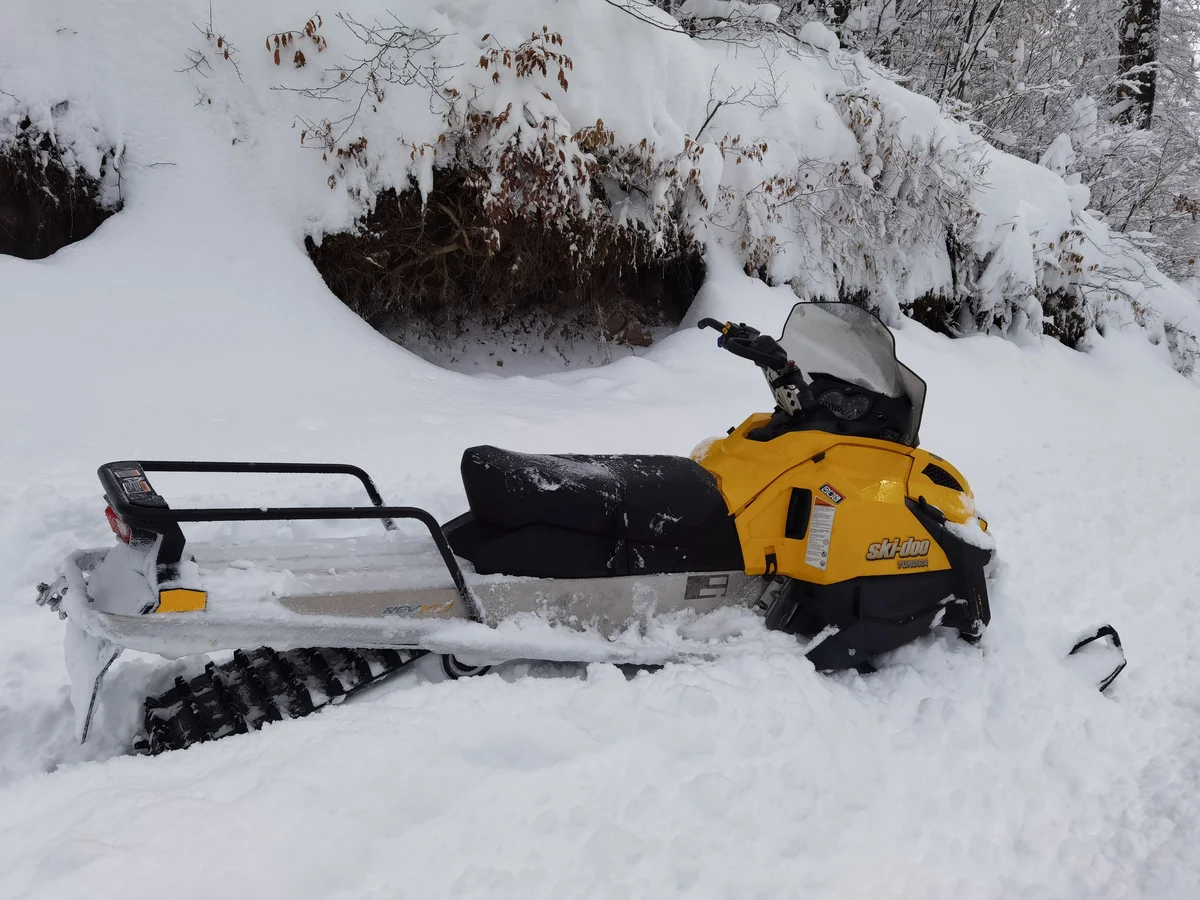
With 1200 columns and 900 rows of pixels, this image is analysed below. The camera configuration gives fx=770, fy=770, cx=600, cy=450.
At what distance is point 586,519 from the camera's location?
243 cm

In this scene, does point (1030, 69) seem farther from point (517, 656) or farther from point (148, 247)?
point (517, 656)

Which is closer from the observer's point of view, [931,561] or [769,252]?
[931,561]

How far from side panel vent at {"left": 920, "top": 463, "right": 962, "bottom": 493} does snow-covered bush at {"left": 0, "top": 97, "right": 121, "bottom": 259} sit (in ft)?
16.4

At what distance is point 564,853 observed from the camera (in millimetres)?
1714

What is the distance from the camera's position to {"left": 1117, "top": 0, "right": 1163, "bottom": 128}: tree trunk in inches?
462

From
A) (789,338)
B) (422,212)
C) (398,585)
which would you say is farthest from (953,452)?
(398,585)

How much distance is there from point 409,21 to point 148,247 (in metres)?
2.39

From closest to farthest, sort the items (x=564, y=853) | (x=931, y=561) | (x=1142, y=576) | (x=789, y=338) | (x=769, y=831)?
(x=564, y=853)
(x=769, y=831)
(x=931, y=561)
(x=789, y=338)
(x=1142, y=576)

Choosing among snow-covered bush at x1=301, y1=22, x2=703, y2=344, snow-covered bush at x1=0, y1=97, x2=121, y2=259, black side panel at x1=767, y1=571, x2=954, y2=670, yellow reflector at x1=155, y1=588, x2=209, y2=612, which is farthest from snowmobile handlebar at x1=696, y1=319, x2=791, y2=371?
snow-covered bush at x1=0, y1=97, x2=121, y2=259

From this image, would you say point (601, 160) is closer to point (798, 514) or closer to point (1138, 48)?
point (798, 514)

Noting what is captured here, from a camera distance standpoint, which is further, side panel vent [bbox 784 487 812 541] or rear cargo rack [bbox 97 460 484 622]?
side panel vent [bbox 784 487 812 541]

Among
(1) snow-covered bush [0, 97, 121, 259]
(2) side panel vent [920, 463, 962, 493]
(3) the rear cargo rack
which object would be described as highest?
(2) side panel vent [920, 463, 962, 493]

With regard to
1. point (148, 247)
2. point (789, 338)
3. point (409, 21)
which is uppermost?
point (409, 21)

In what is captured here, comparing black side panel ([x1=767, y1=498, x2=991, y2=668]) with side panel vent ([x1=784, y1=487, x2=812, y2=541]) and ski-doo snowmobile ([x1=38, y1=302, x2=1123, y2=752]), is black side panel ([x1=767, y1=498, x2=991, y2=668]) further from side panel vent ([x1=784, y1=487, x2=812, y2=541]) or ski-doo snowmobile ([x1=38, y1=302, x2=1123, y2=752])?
side panel vent ([x1=784, y1=487, x2=812, y2=541])
